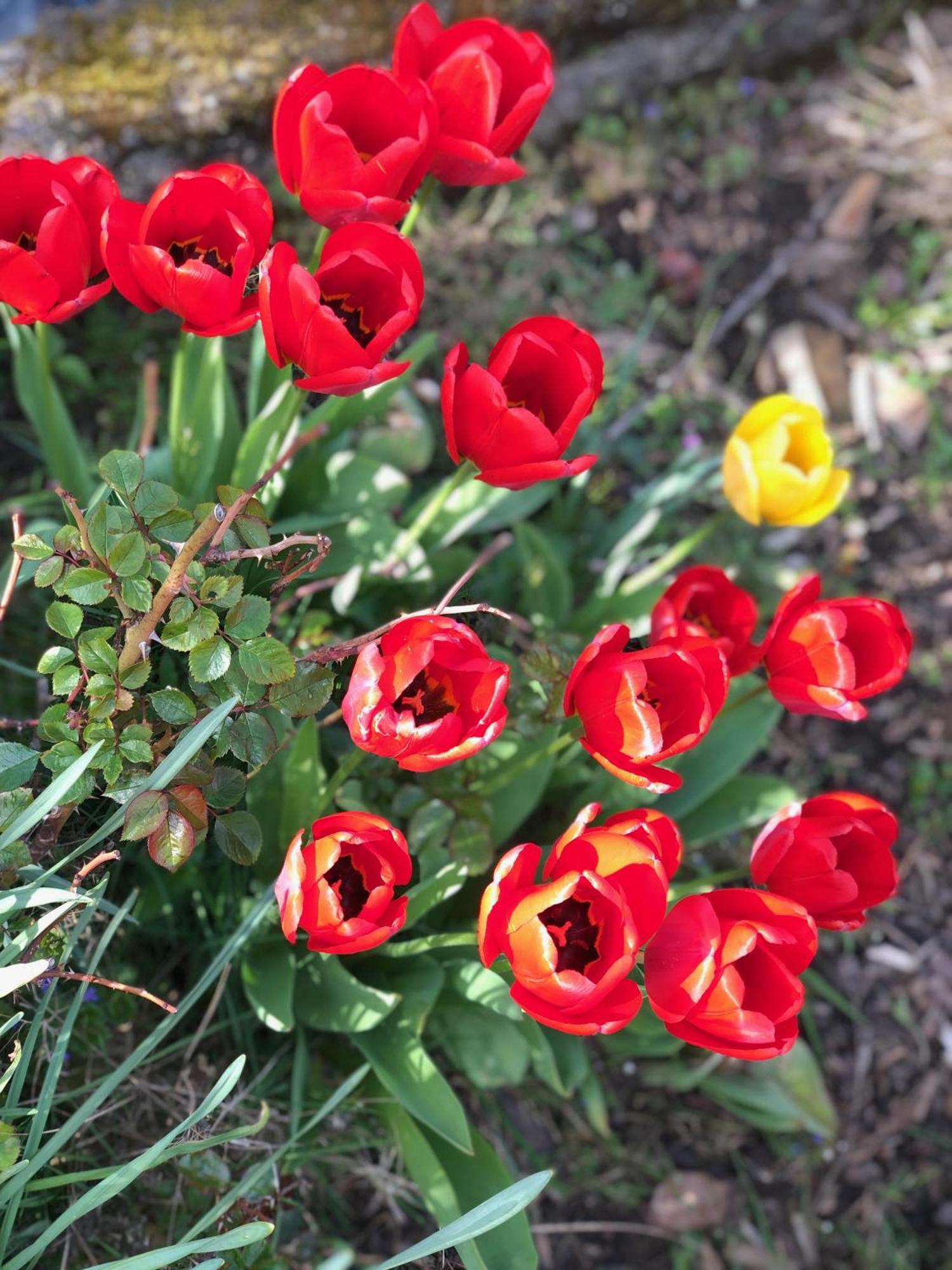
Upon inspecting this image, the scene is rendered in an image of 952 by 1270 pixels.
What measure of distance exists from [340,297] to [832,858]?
0.84 m

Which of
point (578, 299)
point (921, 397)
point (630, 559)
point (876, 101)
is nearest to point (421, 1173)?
point (630, 559)

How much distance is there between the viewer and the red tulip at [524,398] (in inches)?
47.8

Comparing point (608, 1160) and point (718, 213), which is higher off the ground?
point (718, 213)

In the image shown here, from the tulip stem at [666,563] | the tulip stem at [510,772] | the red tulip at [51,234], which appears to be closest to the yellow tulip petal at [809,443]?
the tulip stem at [666,563]

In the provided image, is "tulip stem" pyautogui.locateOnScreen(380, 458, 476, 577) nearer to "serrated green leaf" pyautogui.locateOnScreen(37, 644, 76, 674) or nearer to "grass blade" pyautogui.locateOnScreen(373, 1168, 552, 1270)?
"serrated green leaf" pyautogui.locateOnScreen(37, 644, 76, 674)

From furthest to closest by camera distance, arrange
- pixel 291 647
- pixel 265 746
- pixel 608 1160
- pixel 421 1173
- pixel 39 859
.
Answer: pixel 608 1160, pixel 291 647, pixel 421 1173, pixel 39 859, pixel 265 746

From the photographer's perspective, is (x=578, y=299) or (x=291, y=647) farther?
(x=578, y=299)

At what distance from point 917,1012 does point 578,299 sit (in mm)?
1788

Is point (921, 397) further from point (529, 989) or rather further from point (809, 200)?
point (529, 989)

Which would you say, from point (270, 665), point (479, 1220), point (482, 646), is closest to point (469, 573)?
point (482, 646)

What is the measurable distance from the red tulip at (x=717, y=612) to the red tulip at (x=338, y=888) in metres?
0.45

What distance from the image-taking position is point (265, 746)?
1225 millimetres

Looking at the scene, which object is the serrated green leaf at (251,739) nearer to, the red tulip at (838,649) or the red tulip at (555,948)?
the red tulip at (555,948)

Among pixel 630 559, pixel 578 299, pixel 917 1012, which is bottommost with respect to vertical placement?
pixel 917 1012
